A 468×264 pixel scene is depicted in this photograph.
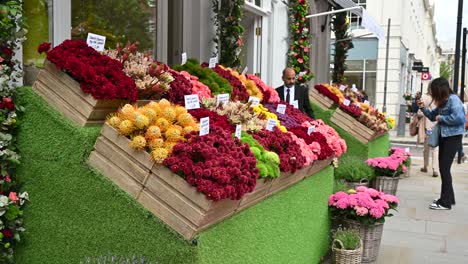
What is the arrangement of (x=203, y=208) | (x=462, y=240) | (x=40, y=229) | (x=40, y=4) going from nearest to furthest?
(x=203, y=208), (x=40, y=229), (x=40, y=4), (x=462, y=240)

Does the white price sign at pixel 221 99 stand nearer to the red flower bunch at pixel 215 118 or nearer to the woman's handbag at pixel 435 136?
the red flower bunch at pixel 215 118

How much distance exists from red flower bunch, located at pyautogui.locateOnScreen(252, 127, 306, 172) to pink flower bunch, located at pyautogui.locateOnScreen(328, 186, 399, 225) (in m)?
1.15

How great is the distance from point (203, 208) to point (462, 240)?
15.0 ft

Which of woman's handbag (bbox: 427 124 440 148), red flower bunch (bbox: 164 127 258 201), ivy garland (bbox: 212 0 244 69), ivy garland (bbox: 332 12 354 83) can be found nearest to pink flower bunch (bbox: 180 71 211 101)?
red flower bunch (bbox: 164 127 258 201)

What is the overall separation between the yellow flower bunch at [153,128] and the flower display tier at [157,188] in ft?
0.16

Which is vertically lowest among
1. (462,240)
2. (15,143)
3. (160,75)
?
(462,240)

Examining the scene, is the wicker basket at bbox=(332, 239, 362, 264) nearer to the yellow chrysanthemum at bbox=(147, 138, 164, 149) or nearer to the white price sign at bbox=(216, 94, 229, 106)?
the white price sign at bbox=(216, 94, 229, 106)

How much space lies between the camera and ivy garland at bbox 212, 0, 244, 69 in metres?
6.89

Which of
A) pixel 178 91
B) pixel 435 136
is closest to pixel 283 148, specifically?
pixel 178 91

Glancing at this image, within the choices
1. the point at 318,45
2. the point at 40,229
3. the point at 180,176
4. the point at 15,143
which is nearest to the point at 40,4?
the point at 15,143

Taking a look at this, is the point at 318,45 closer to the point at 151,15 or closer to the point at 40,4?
the point at 151,15

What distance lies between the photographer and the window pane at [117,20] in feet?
16.7

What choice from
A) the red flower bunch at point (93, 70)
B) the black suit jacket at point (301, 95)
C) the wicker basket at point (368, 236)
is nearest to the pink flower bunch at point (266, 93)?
the black suit jacket at point (301, 95)

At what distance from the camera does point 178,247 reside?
241cm
